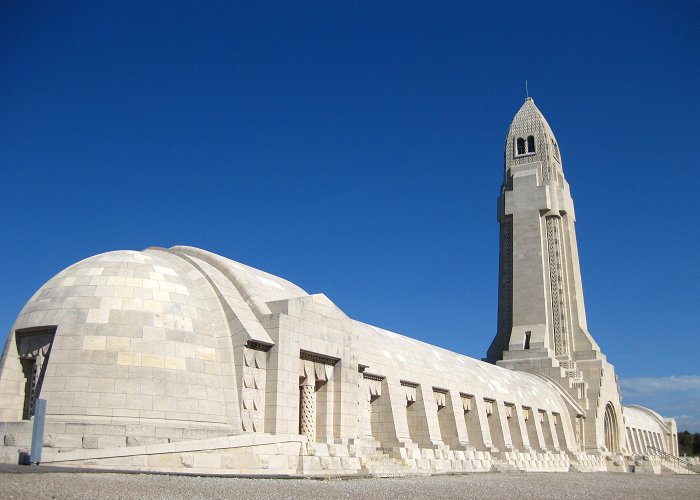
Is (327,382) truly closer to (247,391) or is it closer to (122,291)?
(247,391)

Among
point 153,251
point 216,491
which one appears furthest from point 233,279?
point 216,491

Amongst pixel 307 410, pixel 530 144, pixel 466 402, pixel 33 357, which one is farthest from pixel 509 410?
pixel 33 357

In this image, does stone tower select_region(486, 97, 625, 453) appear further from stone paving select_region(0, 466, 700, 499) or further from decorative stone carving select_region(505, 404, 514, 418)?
stone paving select_region(0, 466, 700, 499)

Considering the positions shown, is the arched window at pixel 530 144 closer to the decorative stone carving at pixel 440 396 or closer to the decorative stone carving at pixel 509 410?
the decorative stone carving at pixel 509 410

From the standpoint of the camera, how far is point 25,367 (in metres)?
19.0

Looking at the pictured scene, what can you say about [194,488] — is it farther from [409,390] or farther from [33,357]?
[409,390]

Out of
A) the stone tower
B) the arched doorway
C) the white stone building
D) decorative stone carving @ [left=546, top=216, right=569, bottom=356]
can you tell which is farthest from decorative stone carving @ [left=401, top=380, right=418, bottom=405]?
the arched doorway

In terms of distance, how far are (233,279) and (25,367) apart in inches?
246

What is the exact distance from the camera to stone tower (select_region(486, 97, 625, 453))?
167 feet

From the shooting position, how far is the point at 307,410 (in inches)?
856

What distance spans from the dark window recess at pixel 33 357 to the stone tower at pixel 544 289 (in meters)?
37.8

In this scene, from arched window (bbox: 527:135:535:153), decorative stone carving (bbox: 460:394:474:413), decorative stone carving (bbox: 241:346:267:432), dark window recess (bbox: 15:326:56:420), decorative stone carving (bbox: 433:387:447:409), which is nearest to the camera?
dark window recess (bbox: 15:326:56:420)

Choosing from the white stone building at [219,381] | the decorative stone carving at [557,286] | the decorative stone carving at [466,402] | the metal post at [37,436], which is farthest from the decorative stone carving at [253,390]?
Result: the decorative stone carving at [557,286]

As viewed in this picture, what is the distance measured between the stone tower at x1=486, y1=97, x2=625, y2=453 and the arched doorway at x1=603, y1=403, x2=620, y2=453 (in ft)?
0.24
